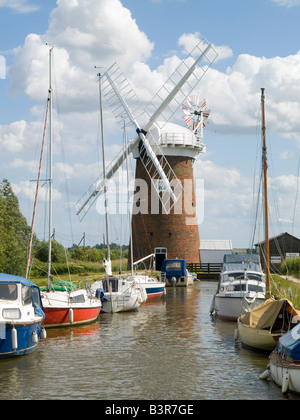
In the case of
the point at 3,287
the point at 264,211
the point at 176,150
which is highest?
the point at 176,150

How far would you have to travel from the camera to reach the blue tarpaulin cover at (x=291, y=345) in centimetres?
1544

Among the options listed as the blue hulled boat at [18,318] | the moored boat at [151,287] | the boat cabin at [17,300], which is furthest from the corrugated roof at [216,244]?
the blue hulled boat at [18,318]

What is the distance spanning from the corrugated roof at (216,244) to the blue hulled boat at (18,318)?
174 feet

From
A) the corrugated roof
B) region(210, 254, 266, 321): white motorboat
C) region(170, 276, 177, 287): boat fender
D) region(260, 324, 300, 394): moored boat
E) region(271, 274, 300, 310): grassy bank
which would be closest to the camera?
region(260, 324, 300, 394): moored boat

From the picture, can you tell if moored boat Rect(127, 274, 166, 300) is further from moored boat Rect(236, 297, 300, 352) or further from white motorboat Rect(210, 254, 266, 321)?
moored boat Rect(236, 297, 300, 352)

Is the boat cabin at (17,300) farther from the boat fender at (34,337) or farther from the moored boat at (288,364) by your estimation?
the moored boat at (288,364)

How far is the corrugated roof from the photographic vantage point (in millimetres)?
74562

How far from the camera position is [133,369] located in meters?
19.5

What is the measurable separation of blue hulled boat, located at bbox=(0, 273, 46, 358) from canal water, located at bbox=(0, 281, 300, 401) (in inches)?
19.4

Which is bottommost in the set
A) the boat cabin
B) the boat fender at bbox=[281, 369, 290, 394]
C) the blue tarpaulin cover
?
the boat fender at bbox=[281, 369, 290, 394]

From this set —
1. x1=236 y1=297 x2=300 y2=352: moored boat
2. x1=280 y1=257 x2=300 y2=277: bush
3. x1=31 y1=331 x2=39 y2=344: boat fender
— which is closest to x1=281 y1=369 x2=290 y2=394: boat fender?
x1=236 y1=297 x2=300 y2=352: moored boat

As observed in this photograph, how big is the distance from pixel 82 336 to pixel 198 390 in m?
10.3
